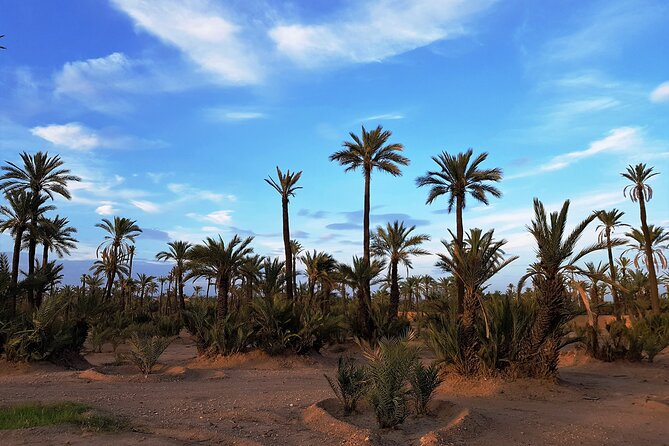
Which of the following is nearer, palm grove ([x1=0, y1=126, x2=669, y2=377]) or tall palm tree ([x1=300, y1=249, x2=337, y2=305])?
palm grove ([x1=0, y1=126, x2=669, y2=377])

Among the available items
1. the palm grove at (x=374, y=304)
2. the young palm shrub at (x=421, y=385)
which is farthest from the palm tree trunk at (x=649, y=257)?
the young palm shrub at (x=421, y=385)

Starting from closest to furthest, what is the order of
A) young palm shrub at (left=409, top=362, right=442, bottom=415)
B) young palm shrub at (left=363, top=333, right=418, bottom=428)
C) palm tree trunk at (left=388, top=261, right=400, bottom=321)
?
young palm shrub at (left=363, top=333, right=418, bottom=428) → young palm shrub at (left=409, top=362, right=442, bottom=415) → palm tree trunk at (left=388, top=261, right=400, bottom=321)

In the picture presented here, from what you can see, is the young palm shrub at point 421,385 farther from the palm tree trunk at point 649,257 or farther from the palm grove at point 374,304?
the palm tree trunk at point 649,257

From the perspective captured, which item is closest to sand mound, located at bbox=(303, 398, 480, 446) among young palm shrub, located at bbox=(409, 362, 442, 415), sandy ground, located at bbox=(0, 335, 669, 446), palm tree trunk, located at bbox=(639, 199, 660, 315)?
sandy ground, located at bbox=(0, 335, 669, 446)

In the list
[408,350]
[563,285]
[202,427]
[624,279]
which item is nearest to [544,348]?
[563,285]

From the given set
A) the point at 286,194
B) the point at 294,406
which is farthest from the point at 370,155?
the point at 294,406

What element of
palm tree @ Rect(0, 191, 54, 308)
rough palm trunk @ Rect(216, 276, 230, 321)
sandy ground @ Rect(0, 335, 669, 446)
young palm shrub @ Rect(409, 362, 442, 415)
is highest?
palm tree @ Rect(0, 191, 54, 308)

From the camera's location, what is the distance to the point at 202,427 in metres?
6.99

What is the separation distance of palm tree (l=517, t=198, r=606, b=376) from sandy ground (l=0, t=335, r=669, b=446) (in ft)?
1.87

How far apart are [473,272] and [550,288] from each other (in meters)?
1.72

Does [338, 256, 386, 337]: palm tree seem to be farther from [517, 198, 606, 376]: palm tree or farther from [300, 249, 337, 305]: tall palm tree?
[517, 198, 606, 376]: palm tree

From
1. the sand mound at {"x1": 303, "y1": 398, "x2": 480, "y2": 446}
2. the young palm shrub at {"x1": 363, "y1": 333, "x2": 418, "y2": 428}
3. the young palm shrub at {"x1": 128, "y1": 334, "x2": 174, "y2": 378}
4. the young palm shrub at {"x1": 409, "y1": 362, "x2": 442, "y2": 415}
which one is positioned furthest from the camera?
the young palm shrub at {"x1": 128, "y1": 334, "x2": 174, "y2": 378}

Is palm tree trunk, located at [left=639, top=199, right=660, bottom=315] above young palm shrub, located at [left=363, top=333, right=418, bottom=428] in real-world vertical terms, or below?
above

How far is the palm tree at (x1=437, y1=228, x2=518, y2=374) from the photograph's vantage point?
11.6 m
